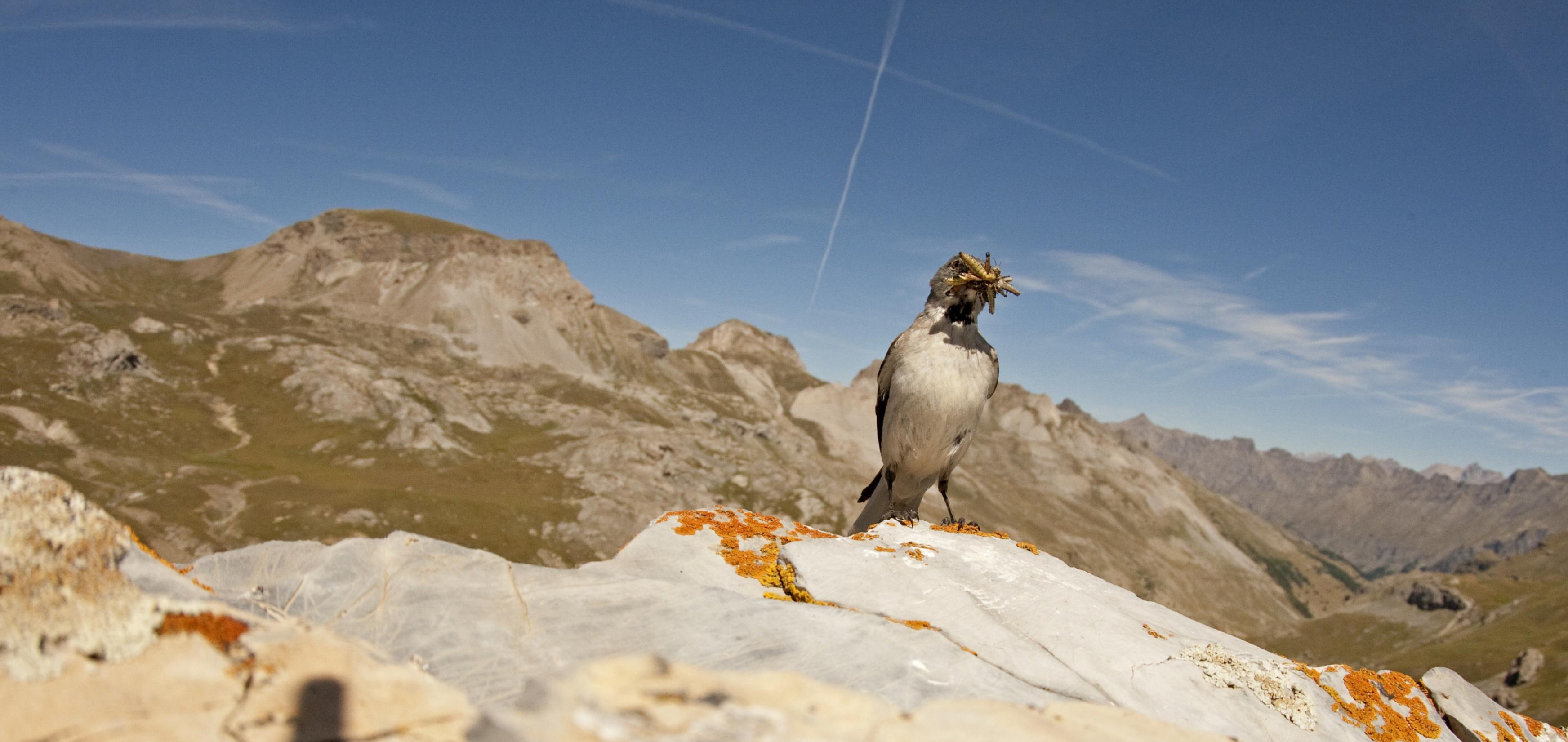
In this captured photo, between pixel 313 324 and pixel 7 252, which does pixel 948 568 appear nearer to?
pixel 313 324

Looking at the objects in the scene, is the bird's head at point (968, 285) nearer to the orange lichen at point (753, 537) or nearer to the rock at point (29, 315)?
the orange lichen at point (753, 537)

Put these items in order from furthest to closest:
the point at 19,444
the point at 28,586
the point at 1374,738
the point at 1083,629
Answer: the point at 19,444
the point at 1083,629
the point at 1374,738
the point at 28,586

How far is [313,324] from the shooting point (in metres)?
187

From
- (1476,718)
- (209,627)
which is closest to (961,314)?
(1476,718)

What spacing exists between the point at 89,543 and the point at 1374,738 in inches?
526

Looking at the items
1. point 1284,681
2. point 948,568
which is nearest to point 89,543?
point 948,568

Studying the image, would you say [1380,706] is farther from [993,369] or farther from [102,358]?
[102,358]

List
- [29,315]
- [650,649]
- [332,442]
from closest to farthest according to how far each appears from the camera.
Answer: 1. [650,649]
2. [332,442]
3. [29,315]

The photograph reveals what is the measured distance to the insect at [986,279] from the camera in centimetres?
1266

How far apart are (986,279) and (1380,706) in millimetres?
8316

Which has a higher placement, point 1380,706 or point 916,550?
point 916,550

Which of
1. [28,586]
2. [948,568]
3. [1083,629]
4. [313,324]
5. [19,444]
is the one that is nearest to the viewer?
[28,586]

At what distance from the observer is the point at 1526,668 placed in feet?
345

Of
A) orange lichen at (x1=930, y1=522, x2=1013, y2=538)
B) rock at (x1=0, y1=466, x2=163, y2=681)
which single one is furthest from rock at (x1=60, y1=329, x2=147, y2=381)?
orange lichen at (x1=930, y1=522, x2=1013, y2=538)
